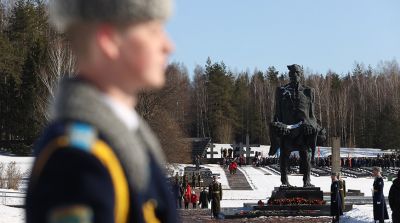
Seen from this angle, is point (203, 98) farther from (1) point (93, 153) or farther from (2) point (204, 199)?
(1) point (93, 153)

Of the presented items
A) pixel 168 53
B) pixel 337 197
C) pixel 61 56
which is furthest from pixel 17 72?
pixel 168 53

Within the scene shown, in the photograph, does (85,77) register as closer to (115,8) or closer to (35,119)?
(115,8)

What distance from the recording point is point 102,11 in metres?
1.64

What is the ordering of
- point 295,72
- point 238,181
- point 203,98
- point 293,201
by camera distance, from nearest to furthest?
point 295,72
point 293,201
point 238,181
point 203,98

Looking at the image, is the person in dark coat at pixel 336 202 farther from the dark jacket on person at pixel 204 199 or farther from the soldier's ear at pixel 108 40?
the soldier's ear at pixel 108 40

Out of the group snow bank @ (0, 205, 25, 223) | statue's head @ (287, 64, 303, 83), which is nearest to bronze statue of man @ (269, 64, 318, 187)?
statue's head @ (287, 64, 303, 83)

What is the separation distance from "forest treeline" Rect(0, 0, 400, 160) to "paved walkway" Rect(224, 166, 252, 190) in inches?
186

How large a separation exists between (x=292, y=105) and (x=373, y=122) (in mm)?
67750

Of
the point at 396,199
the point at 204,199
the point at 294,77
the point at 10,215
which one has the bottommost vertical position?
the point at 10,215

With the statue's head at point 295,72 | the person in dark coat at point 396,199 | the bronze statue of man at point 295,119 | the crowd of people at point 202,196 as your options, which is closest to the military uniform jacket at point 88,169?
the person in dark coat at point 396,199

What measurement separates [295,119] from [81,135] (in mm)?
22721

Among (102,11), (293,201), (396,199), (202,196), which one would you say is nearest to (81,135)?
(102,11)

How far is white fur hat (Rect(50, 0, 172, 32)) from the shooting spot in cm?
164

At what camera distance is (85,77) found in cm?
167
